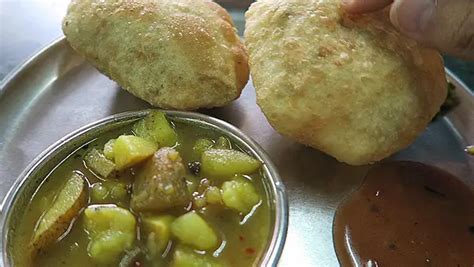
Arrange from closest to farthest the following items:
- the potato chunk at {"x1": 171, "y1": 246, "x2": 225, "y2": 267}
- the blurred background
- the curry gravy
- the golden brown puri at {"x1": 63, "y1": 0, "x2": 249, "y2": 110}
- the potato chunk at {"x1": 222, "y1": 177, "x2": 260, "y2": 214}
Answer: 1. the potato chunk at {"x1": 171, "y1": 246, "x2": 225, "y2": 267}
2. the potato chunk at {"x1": 222, "y1": 177, "x2": 260, "y2": 214}
3. the curry gravy
4. the golden brown puri at {"x1": 63, "y1": 0, "x2": 249, "y2": 110}
5. the blurred background

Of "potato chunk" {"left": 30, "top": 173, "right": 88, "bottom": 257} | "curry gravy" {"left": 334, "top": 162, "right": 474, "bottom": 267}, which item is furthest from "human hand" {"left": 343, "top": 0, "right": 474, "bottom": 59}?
"potato chunk" {"left": 30, "top": 173, "right": 88, "bottom": 257}

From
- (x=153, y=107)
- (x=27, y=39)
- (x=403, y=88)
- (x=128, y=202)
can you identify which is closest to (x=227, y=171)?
(x=128, y=202)

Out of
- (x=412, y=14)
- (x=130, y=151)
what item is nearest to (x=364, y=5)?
(x=412, y=14)

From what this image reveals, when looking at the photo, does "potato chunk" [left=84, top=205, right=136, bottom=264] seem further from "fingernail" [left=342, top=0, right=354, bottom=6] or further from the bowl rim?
"fingernail" [left=342, top=0, right=354, bottom=6]

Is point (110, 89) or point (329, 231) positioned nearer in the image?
point (329, 231)

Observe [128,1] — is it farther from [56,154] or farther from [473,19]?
[473,19]

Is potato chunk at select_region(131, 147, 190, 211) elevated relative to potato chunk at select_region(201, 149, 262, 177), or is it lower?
elevated
